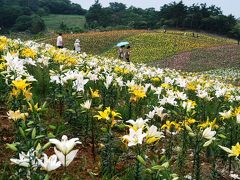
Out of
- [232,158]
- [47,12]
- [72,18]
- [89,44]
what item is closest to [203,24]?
[89,44]

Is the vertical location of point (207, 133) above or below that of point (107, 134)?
above

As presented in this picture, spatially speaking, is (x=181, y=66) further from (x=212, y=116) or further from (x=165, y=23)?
(x=165, y=23)

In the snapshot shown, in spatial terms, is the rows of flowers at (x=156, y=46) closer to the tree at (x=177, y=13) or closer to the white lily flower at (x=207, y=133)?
the tree at (x=177, y=13)

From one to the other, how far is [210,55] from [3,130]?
33331mm

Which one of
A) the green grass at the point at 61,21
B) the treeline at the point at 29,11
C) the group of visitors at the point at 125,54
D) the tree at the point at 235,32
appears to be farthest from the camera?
the green grass at the point at 61,21

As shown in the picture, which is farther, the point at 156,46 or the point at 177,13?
the point at 177,13

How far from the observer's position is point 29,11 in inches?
3711

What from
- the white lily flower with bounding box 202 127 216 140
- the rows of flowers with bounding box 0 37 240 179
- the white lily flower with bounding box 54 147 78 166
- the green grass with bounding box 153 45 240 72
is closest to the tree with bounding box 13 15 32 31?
the green grass with bounding box 153 45 240 72

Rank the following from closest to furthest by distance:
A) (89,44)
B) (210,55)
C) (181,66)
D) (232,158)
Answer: (232,158), (181,66), (210,55), (89,44)

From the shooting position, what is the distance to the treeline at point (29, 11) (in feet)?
260

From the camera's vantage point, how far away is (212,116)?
5738mm

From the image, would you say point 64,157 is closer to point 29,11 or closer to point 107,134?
point 107,134

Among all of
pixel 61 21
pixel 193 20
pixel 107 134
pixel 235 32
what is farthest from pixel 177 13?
pixel 107 134

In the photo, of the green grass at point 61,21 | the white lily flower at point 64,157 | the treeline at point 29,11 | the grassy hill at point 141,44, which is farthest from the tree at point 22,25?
the white lily flower at point 64,157
